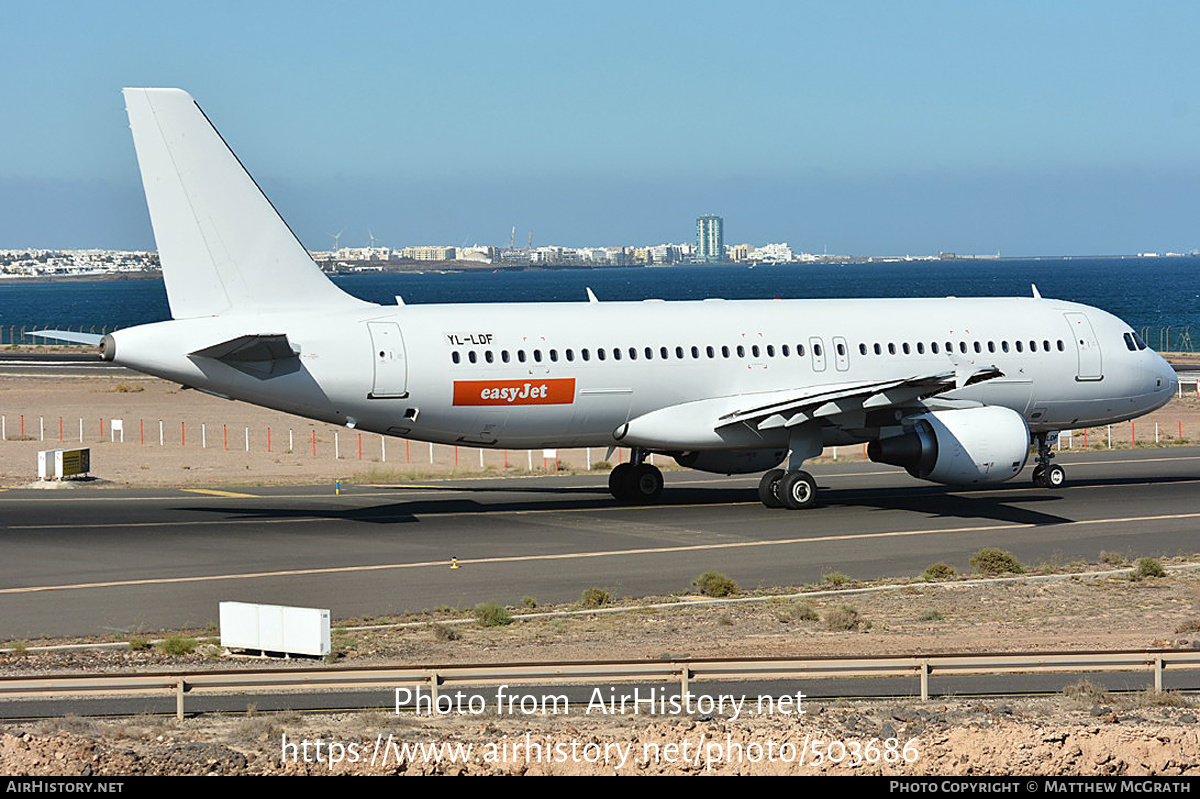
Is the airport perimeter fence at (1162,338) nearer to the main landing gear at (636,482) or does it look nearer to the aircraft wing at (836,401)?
the main landing gear at (636,482)

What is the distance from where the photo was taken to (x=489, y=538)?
35.4 metres

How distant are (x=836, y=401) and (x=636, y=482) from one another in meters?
6.69

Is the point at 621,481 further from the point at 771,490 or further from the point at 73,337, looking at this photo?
the point at 73,337

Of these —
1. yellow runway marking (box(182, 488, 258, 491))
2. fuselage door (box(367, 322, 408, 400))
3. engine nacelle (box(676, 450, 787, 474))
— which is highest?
fuselage door (box(367, 322, 408, 400))

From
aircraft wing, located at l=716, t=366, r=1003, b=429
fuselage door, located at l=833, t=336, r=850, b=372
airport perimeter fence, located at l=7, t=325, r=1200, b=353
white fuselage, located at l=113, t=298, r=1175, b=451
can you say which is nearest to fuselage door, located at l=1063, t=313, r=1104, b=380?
white fuselage, located at l=113, t=298, r=1175, b=451

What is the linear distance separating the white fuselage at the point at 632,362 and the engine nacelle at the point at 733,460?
5.73ft

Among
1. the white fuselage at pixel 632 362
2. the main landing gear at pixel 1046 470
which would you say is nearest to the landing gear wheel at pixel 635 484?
the white fuselage at pixel 632 362

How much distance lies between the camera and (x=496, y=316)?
37.5 m

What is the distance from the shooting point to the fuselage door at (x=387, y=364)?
35.5 meters

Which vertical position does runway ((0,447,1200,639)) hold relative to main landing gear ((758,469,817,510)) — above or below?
below

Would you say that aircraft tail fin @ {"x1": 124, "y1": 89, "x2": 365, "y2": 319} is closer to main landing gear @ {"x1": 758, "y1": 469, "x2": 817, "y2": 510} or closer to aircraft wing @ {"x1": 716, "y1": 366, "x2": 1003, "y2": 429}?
aircraft wing @ {"x1": 716, "y1": 366, "x2": 1003, "y2": 429}

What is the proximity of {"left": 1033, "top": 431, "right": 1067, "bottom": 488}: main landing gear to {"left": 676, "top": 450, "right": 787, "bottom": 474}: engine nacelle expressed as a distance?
8.28m

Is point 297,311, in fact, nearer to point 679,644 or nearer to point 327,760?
point 679,644

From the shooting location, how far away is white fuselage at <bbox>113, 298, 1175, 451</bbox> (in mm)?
35094
